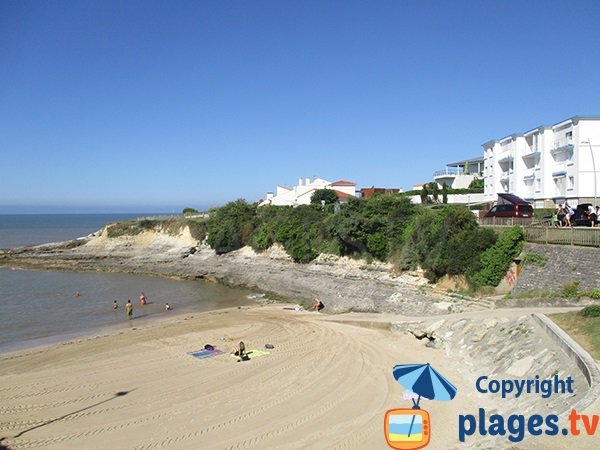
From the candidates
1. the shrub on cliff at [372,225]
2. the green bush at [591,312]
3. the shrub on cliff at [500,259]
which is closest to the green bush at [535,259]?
the shrub on cliff at [500,259]

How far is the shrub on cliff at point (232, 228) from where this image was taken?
2008 inches

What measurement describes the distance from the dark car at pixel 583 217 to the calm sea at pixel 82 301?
70.0ft

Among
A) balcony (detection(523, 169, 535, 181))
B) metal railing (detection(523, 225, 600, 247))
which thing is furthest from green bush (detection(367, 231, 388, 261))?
balcony (detection(523, 169, 535, 181))

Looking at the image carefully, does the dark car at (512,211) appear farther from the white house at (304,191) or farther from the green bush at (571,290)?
the white house at (304,191)

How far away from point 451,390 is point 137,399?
9561 mm

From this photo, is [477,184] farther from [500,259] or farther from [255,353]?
[255,353]

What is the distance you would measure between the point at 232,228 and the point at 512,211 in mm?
29658

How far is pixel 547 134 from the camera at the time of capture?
4144 centimetres

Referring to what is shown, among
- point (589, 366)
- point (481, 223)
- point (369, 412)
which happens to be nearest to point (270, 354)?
point (369, 412)

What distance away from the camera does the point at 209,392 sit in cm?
1477

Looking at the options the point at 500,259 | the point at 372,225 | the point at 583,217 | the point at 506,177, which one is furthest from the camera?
the point at 506,177

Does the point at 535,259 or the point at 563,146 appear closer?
the point at 535,259

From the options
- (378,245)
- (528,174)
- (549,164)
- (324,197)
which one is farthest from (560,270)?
(324,197)

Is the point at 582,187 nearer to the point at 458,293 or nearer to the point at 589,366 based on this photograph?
the point at 458,293
